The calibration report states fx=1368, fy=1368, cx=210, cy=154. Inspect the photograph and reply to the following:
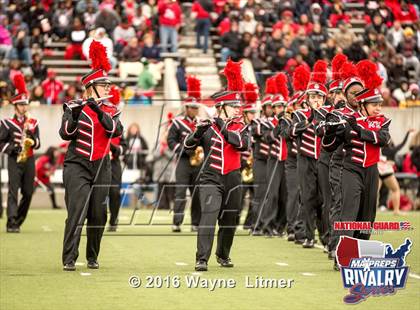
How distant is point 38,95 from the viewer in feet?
92.8

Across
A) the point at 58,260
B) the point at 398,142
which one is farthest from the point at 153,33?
the point at 58,260

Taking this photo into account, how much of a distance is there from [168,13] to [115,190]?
1054cm

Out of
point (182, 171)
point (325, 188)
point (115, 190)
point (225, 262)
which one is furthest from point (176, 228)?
point (225, 262)

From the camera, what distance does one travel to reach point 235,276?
45.2ft

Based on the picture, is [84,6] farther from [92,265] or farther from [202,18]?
[92,265]

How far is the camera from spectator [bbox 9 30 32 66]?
96.1 ft

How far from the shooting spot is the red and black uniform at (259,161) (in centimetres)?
1988

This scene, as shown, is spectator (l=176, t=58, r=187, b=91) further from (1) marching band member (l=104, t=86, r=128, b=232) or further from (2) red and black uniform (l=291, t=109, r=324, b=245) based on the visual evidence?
(2) red and black uniform (l=291, t=109, r=324, b=245)

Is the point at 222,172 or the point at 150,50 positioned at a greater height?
the point at 222,172

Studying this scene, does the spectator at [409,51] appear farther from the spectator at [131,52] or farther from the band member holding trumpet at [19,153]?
the band member holding trumpet at [19,153]

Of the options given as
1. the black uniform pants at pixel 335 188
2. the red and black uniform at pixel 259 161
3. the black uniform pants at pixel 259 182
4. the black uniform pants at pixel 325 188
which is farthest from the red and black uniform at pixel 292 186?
the black uniform pants at pixel 335 188

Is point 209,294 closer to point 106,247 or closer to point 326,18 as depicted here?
point 106,247

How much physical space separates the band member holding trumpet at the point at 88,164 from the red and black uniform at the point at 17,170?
Result: 570cm

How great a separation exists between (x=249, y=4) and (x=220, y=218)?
728 inches
